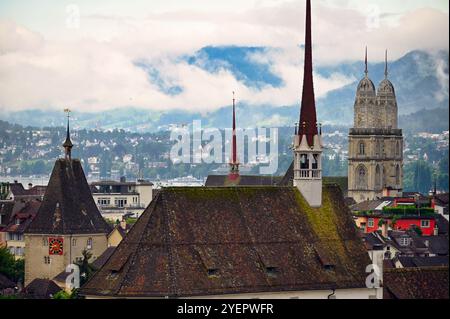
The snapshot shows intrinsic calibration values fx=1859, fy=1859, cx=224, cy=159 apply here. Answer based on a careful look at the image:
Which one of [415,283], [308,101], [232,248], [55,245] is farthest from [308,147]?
[55,245]

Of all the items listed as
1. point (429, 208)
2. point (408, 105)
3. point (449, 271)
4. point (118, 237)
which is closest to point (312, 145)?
point (449, 271)

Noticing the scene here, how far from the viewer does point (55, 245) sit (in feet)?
342

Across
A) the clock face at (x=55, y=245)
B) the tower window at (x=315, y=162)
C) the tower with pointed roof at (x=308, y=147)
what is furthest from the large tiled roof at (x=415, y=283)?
the clock face at (x=55, y=245)

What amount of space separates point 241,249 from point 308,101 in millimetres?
13817

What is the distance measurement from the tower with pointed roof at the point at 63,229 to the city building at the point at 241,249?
86.0 ft

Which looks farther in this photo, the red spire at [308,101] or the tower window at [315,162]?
the red spire at [308,101]

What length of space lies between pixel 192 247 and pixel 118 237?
3591 cm

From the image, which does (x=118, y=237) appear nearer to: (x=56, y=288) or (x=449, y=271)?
(x=56, y=288)

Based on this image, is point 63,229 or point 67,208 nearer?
point 63,229

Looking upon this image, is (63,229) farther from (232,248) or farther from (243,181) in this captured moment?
(243,181)

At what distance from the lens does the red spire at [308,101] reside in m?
83.3

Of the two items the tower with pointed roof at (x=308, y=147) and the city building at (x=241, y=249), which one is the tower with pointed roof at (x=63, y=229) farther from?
the city building at (x=241, y=249)

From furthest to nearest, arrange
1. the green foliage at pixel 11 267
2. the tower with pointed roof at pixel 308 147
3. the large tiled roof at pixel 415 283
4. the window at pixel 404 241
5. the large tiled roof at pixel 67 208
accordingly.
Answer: the window at pixel 404 241 → the large tiled roof at pixel 67 208 → the green foliage at pixel 11 267 → the tower with pointed roof at pixel 308 147 → the large tiled roof at pixel 415 283

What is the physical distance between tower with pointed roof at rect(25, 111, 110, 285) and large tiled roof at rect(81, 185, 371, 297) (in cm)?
2687
